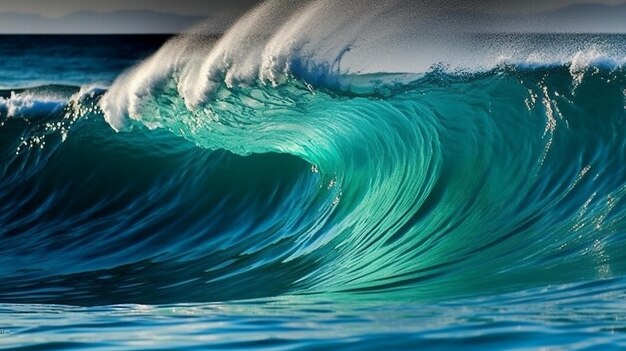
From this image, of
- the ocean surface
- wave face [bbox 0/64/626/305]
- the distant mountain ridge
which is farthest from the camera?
the distant mountain ridge

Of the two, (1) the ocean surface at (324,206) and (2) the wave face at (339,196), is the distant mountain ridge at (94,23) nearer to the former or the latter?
(1) the ocean surface at (324,206)

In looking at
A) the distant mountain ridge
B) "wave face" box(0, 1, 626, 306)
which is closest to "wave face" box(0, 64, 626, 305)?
"wave face" box(0, 1, 626, 306)

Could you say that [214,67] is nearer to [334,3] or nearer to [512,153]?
[334,3]

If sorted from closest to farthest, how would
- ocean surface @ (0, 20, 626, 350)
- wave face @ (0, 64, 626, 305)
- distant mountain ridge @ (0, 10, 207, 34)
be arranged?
ocean surface @ (0, 20, 626, 350) < wave face @ (0, 64, 626, 305) < distant mountain ridge @ (0, 10, 207, 34)

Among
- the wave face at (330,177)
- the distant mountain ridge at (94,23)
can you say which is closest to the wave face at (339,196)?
the wave face at (330,177)

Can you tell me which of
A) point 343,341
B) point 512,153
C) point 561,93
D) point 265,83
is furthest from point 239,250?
point 343,341

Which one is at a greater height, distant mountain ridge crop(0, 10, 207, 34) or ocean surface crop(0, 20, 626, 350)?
distant mountain ridge crop(0, 10, 207, 34)

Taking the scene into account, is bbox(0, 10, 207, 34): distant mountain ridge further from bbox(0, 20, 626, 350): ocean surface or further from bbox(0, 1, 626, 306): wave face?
bbox(0, 1, 626, 306): wave face

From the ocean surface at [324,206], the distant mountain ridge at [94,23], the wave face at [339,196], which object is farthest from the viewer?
the distant mountain ridge at [94,23]
